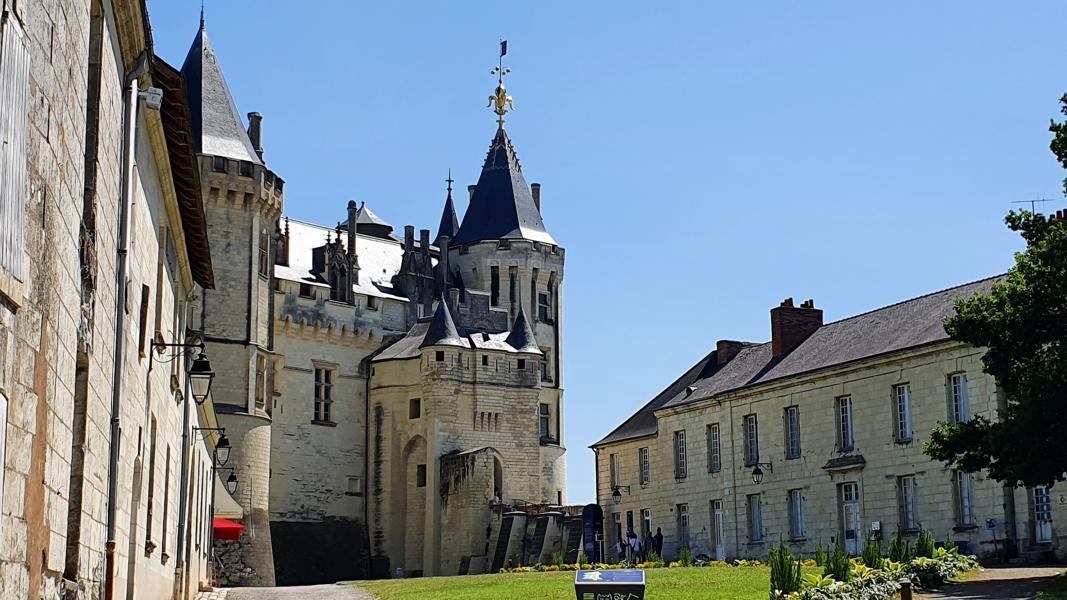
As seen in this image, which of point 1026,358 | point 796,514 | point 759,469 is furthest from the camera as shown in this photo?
point 759,469

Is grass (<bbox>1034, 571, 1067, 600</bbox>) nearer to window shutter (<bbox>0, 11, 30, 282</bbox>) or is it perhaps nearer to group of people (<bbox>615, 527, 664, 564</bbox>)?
window shutter (<bbox>0, 11, 30, 282</bbox>)

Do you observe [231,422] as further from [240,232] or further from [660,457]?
[660,457]

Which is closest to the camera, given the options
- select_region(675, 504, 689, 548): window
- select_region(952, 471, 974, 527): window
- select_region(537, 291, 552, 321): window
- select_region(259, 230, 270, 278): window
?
select_region(952, 471, 974, 527): window

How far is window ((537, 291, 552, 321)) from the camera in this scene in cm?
5728

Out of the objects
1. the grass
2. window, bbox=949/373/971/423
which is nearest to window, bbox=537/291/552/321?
window, bbox=949/373/971/423

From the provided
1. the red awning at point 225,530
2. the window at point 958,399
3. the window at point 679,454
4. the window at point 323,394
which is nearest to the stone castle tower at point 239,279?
the red awning at point 225,530

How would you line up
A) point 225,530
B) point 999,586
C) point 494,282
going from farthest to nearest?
point 494,282
point 225,530
point 999,586

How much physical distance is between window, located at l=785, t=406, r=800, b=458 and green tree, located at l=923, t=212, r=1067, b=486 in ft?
46.1

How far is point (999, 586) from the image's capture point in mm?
19172

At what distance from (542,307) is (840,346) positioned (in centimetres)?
2320

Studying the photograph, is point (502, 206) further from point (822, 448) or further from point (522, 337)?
point (822, 448)

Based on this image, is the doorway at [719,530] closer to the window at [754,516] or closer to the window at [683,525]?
the window at [754,516]

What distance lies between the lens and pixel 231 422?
39844mm

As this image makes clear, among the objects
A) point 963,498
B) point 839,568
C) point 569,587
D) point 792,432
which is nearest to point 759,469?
point 792,432
